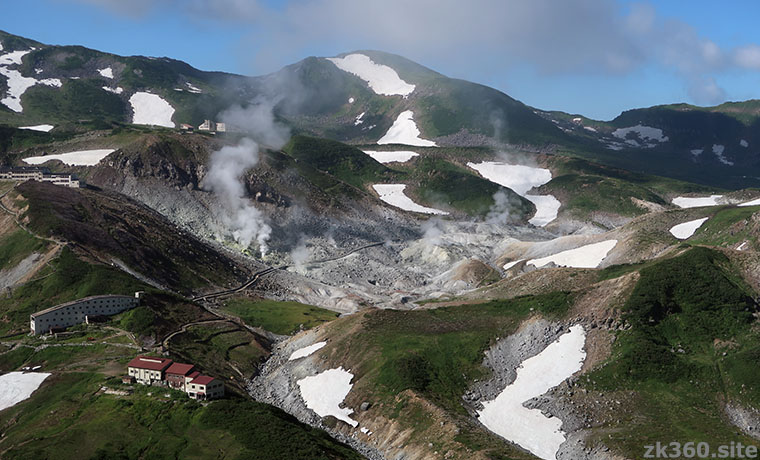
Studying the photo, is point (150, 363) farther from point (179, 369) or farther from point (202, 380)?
point (202, 380)

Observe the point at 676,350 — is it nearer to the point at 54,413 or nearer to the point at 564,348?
the point at 564,348

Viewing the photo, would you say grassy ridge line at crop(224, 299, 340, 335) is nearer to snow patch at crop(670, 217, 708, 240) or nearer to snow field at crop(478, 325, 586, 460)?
snow field at crop(478, 325, 586, 460)

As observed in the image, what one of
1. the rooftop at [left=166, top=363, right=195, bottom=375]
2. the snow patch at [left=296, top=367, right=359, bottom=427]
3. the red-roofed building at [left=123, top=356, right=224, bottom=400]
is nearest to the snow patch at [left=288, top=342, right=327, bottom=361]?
the snow patch at [left=296, top=367, right=359, bottom=427]

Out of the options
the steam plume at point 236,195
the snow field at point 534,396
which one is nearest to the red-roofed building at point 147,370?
the snow field at point 534,396

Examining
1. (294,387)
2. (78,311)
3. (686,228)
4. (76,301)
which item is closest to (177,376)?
(294,387)

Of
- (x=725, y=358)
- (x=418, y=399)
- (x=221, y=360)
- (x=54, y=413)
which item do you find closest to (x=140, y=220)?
(x=221, y=360)

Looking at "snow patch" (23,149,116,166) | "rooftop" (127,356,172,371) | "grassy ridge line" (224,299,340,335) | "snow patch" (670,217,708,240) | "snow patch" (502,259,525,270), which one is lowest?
"grassy ridge line" (224,299,340,335)

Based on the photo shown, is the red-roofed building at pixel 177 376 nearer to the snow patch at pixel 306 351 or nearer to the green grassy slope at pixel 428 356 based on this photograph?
the green grassy slope at pixel 428 356
